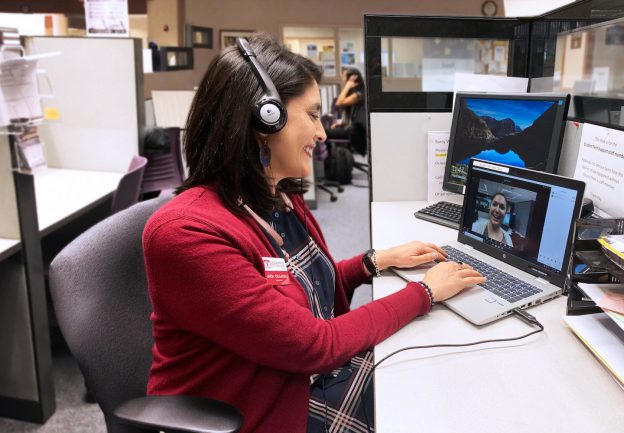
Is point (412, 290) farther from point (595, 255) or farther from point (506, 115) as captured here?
point (506, 115)

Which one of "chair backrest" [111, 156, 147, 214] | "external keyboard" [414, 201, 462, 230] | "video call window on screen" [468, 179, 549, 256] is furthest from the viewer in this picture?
"chair backrest" [111, 156, 147, 214]

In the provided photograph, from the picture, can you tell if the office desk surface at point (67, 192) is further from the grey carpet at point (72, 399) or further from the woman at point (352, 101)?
the woman at point (352, 101)

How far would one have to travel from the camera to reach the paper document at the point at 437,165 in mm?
1673

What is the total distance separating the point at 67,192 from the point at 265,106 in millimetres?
1677

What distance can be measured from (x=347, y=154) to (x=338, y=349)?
4377mm

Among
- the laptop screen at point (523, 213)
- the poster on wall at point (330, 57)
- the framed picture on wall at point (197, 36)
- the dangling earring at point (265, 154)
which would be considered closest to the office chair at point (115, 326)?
the dangling earring at point (265, 154)

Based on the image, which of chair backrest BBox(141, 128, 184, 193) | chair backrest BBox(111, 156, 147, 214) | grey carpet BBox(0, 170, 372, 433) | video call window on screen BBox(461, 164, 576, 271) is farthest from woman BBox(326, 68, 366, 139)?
video call window on screen BBox(461, 164, 576, 271)

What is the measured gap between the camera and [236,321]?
77 cm

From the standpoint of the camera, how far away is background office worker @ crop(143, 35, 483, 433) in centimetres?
78

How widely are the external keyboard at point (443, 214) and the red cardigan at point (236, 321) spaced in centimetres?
55

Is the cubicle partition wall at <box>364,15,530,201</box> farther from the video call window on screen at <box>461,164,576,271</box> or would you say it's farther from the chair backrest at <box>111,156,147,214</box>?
the chair backrest at <box>111,156,147,214</box>

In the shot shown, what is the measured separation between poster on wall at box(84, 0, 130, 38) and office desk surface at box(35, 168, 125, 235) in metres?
0.68

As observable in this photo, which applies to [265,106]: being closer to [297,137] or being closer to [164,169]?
[297,137]

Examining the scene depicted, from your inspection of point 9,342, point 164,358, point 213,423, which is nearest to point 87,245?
point 164,358
